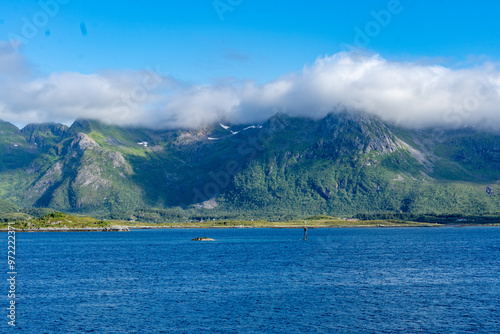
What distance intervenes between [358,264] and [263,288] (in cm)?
4595

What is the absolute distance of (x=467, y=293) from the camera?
88438mm

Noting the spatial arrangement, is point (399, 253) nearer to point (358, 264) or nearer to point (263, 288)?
point (358, 264)

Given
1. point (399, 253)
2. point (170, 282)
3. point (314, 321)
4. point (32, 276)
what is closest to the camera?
point (314, 321)

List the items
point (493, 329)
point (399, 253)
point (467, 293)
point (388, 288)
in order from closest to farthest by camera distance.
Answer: point (493, 329) → point (467, 293) → point (388, 288) → point (399, 253)

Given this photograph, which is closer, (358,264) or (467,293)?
(467,293)

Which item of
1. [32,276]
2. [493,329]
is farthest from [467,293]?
[32,276]

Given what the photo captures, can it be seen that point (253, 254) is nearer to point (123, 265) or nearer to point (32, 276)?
point (123, 265)

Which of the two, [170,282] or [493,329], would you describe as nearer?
[493,329]

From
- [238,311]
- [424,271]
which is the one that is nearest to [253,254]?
[424,271]

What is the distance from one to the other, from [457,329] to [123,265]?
93.9 meters

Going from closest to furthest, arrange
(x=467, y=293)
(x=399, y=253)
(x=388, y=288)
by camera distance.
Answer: (x=467, y=293) → (x=388, y=288) → (x=399, y=253)

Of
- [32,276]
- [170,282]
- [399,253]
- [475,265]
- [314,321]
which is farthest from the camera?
[399,253]

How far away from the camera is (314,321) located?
230 ft

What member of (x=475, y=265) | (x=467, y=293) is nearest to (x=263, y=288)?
(x=467, y=293)
